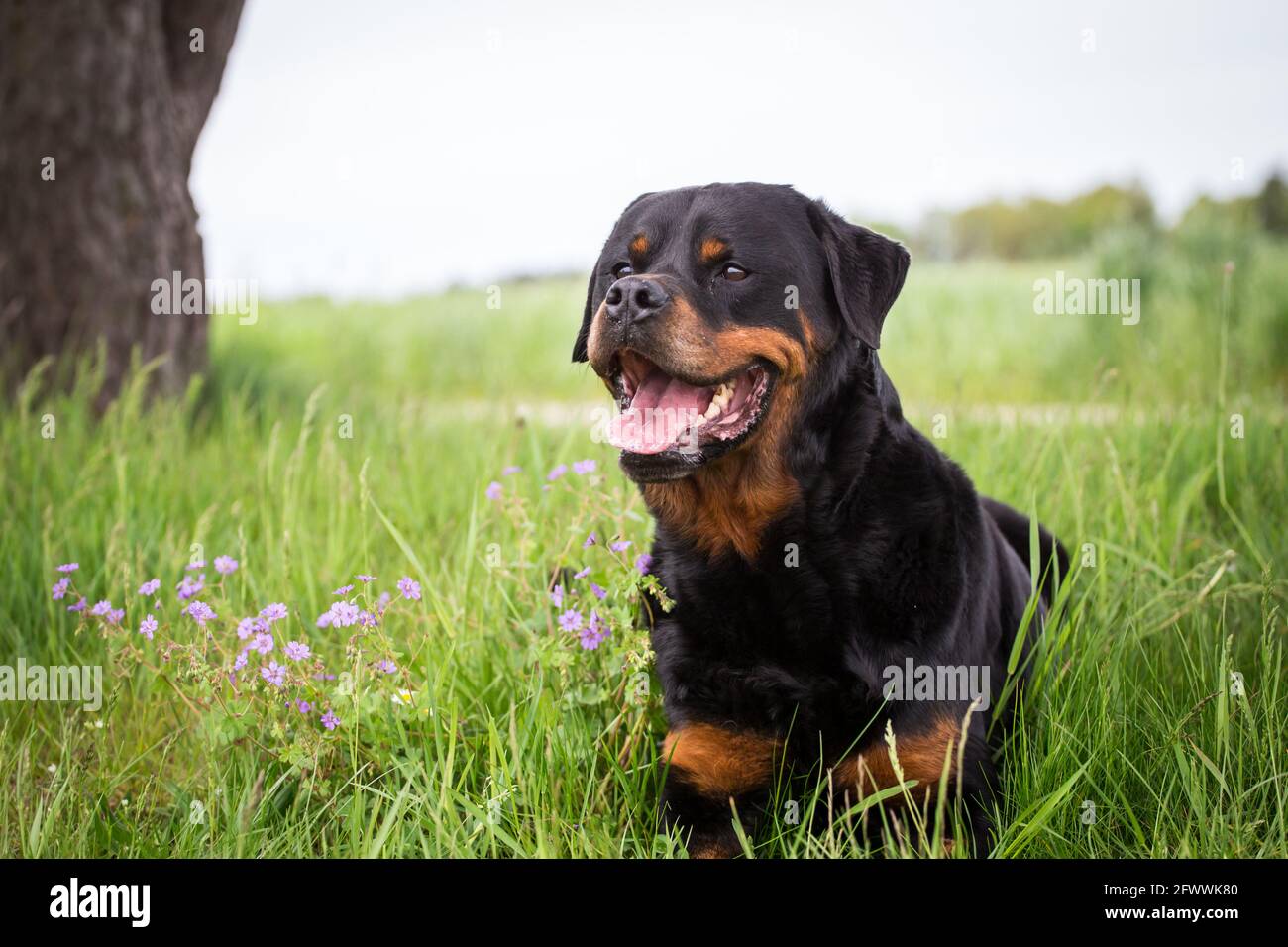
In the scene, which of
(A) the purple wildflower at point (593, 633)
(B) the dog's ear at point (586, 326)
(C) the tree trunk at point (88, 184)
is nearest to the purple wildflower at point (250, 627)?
(A) the purple wildflower at point (593, 633)

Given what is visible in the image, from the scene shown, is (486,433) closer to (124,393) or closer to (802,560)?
(124,393)

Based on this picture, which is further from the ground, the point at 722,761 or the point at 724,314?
the point at 724,314

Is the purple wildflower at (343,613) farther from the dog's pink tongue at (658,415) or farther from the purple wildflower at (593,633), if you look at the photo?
the dog's pink tongue at (658,415)

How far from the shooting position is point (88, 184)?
554 centimetres

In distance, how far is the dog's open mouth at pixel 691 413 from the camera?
2.63 metres

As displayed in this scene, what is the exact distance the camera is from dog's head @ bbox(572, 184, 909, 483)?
2584 millimetres

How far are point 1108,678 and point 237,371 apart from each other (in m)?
5.51

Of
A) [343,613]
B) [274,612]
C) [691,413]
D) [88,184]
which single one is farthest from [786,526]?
[88,184]

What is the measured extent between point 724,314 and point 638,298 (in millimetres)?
224

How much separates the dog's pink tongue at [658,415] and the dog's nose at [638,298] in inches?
10.0

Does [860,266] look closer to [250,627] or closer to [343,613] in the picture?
[343,613]

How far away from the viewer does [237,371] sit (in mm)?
6820
